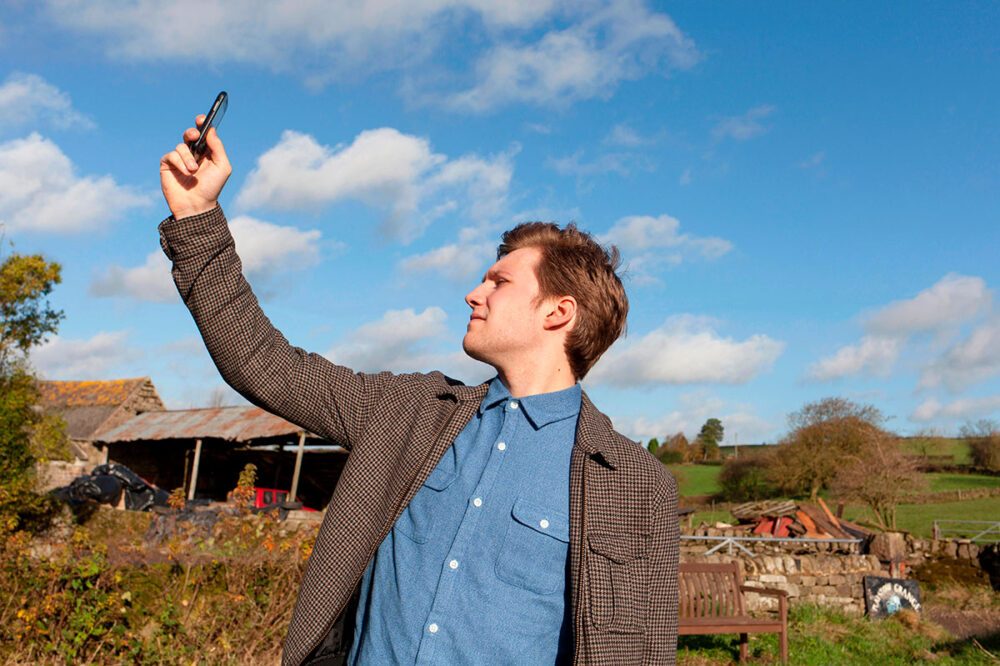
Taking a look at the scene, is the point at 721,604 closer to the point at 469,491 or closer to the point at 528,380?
the point at 528,380

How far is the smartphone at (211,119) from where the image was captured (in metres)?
1.62

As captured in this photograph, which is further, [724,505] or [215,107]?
[724,505]

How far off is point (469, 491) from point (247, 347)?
0.63 meters

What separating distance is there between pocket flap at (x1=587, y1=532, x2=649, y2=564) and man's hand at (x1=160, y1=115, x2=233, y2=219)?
1.17 metres

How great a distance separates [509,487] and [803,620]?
899cm

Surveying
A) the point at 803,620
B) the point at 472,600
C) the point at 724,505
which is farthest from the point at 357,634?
the point at 724,505

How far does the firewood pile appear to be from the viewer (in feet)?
52.7

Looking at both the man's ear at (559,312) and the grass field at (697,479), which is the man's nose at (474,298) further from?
the grass field at (697,479)

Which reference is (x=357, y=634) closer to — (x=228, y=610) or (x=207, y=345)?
(x=207, y=345)

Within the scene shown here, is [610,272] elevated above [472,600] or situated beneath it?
elevated above

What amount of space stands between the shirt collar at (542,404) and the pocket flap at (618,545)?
334 millimetres

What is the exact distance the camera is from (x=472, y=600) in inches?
66.0

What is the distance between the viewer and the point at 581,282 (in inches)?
82.4

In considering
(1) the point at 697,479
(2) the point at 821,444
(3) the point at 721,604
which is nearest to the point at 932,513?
(2) the point at 821,444
